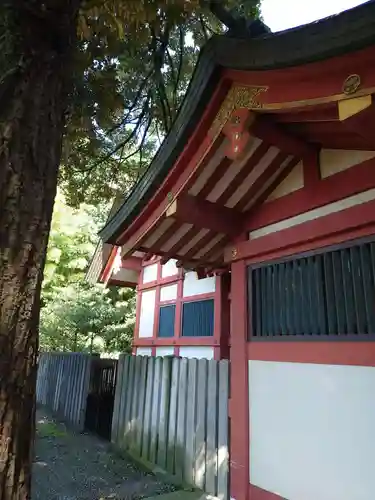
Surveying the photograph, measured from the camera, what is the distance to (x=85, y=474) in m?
4.78

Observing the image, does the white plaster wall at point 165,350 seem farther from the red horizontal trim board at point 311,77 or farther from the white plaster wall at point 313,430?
the red horizontal trim board at point 311,77

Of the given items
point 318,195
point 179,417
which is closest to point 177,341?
point 179,417

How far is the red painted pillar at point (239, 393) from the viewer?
3510mm

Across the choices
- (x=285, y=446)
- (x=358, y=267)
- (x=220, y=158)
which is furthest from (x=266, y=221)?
(x=285, y=446)

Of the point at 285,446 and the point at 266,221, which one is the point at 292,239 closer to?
the point at 266,221

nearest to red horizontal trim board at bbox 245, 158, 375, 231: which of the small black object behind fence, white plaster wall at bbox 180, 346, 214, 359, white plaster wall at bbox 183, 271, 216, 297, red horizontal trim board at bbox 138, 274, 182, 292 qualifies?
white plaster wall at bbox 183, 271, 216, 297

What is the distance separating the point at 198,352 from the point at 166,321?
1.19 m

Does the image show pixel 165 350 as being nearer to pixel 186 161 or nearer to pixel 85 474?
pixel 85 474

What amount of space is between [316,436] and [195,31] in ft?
21.2

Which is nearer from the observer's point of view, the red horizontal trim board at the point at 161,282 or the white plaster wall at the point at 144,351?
the red horizontal trim board at the point at 161,282

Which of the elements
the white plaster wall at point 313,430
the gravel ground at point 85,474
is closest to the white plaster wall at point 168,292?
the gravel ground at point 85,474

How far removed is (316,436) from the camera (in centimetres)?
296

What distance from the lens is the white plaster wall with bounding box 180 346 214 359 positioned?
6076 mm

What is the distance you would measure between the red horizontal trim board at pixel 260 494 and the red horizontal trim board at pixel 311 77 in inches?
122
